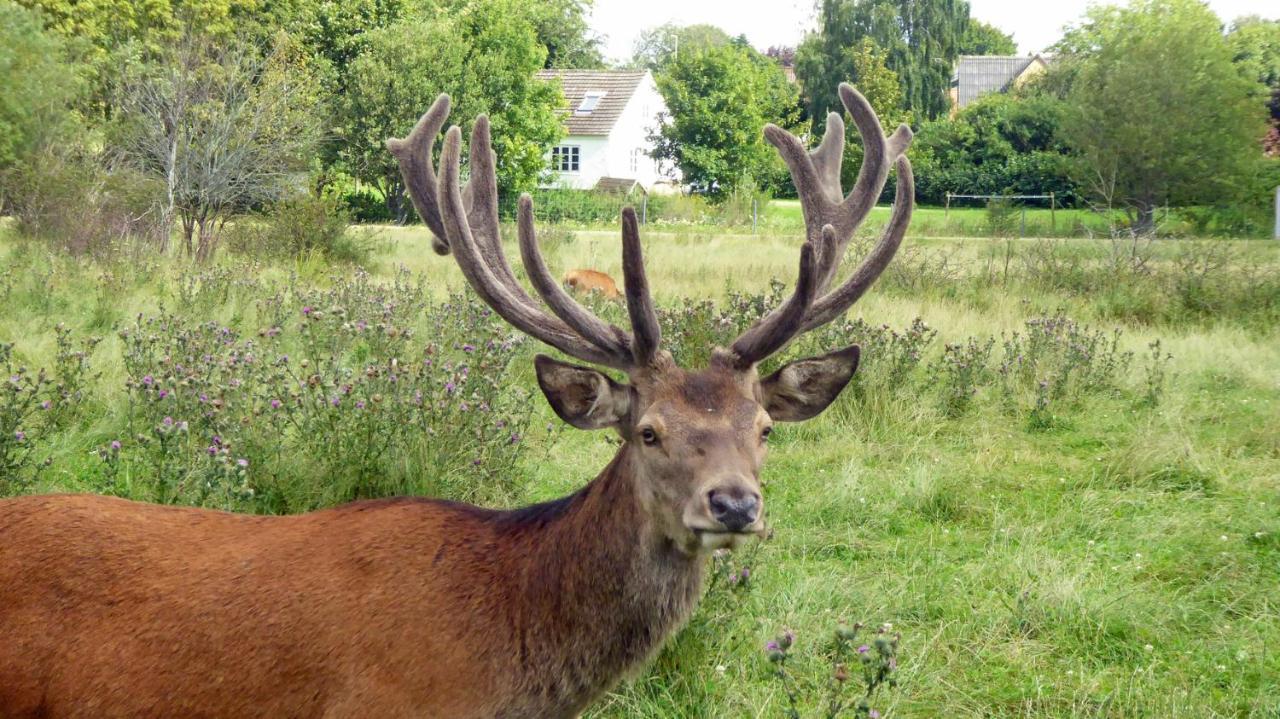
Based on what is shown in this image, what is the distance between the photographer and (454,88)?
120 ft

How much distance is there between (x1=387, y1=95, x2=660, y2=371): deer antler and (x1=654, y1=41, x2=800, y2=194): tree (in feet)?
140

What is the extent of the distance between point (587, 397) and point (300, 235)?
14.6 meters

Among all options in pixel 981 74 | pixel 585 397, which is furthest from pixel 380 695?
pixel 981 74

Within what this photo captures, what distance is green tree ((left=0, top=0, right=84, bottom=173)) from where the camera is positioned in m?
17.0

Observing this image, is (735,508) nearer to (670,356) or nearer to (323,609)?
(670,356)

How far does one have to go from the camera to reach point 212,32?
30.7m

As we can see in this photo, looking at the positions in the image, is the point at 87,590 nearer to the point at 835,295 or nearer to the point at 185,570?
the point at 185,570

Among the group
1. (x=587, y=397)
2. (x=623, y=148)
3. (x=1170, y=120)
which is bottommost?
(x=587, y=397)

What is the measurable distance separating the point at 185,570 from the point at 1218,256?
1519 centimetres

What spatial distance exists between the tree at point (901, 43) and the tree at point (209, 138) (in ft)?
139

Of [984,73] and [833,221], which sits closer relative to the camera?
[833,221]

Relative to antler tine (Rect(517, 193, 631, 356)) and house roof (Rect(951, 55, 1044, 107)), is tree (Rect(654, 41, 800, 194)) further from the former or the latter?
antler tine (Rect(517, 193, 631, 356))

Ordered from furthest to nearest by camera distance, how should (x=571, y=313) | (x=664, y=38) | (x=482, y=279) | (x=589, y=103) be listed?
(x=664, y=38), (x=589, y=103), (x=482, y=279), (x=571, y=313)

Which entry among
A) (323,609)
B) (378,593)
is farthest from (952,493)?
(323,609)
